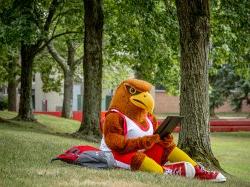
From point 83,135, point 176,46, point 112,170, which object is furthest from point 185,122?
point 176,46

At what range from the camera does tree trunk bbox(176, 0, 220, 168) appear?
403 inches

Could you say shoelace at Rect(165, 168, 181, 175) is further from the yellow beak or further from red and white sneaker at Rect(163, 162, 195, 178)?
the yellow beak

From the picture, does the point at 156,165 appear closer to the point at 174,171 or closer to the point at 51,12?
the point at 174,171

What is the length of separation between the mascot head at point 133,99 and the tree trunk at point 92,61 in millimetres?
9223

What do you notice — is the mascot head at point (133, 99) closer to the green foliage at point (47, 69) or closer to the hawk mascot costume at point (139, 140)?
the hawk mascot costume at point (139, 140)

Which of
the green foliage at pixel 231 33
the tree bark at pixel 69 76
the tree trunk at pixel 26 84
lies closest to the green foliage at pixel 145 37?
the green foliage at pixel 231 33

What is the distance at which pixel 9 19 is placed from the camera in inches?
737

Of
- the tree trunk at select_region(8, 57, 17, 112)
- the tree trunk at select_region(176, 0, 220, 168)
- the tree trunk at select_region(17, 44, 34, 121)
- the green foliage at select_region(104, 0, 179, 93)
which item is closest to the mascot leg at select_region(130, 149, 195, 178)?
the tree trunk at select_region(176, 0, 220, 168)

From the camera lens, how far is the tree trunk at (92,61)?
17.0m

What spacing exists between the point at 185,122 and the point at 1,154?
3442 millimetres

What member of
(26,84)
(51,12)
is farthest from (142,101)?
(26,84)

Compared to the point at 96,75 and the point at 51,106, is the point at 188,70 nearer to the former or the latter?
the point at 96,75

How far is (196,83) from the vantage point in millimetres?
10219

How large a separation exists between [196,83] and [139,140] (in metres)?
3.17
